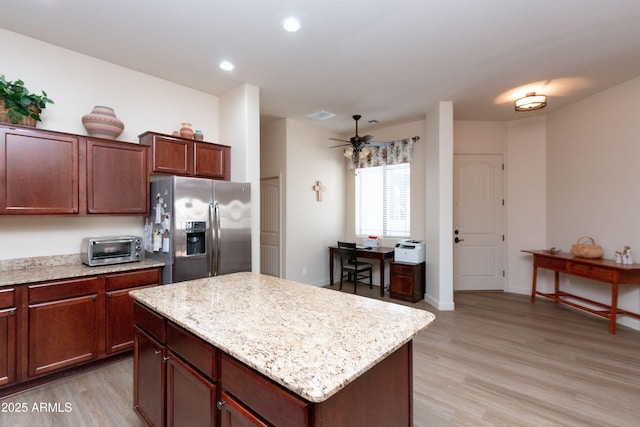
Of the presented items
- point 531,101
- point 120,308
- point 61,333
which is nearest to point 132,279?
point 120,308

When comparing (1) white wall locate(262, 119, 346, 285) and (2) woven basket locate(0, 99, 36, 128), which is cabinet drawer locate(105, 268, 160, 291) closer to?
(2) woven basket locate(0, 99, 36, 128)

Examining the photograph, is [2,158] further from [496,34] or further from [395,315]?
[496,34]

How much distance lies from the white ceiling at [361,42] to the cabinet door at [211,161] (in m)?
0.78

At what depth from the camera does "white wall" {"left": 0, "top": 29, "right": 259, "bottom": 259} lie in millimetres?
2607

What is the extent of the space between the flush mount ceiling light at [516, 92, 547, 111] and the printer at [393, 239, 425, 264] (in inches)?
91.0

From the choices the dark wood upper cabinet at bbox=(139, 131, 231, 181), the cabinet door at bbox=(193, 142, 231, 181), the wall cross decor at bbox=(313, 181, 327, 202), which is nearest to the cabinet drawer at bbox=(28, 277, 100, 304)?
the dark wood upper cabinet at bbox=(139, 131, 231, 181)

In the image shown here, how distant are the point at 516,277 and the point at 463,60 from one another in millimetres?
3793

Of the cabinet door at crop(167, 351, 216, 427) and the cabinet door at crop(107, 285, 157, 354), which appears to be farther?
the cabinet door at crop(107, 285, 157, 354)

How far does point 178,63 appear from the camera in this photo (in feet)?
10.1

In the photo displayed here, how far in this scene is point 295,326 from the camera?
4.25ft

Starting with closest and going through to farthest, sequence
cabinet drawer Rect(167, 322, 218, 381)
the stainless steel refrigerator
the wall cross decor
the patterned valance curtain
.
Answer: cabinet drawer Rect(167, 322, 218, 381) < the stainless steel refrigerator < the patterned valance curtain < the wall cross decor

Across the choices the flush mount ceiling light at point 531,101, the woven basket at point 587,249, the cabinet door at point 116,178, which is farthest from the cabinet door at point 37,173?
the woven basket at point 587,249

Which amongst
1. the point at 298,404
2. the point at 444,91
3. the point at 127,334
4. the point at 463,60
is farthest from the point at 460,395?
the point at 444,91

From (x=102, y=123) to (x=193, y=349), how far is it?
253cm
